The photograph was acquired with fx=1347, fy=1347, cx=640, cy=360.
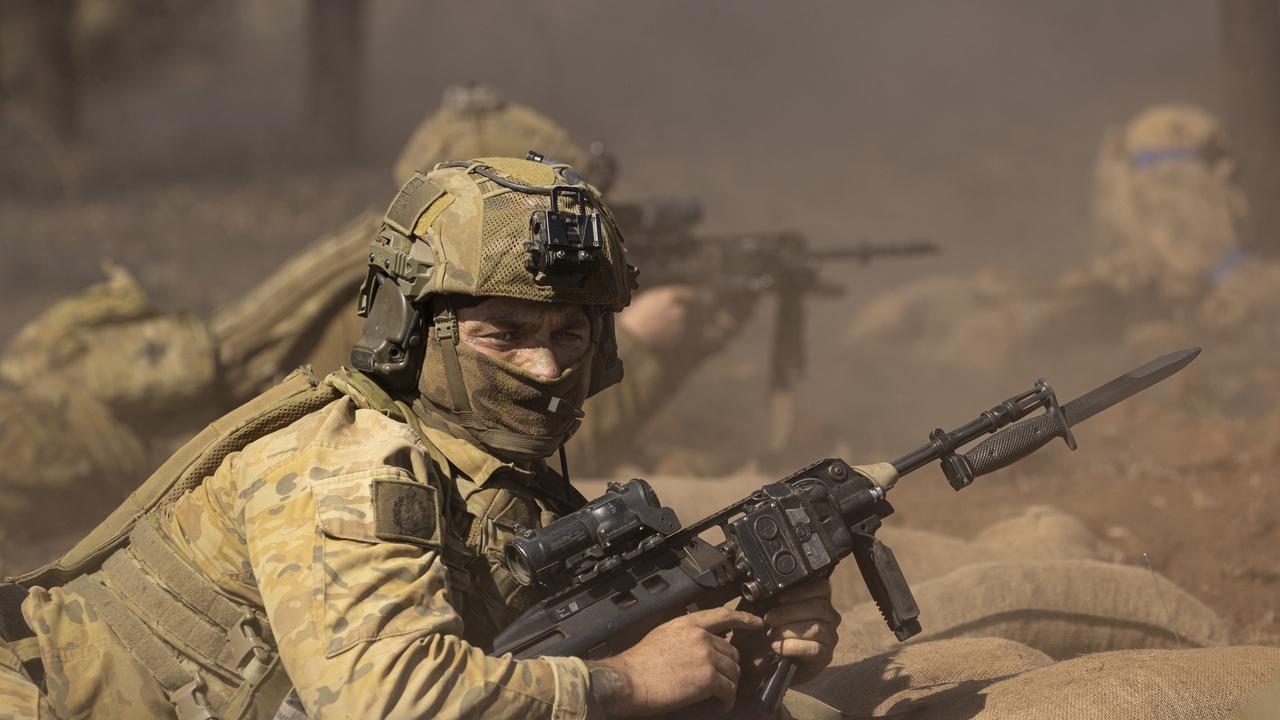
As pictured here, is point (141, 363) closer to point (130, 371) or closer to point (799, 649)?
point (130, 371)

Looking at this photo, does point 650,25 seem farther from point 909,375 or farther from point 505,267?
point 505,267

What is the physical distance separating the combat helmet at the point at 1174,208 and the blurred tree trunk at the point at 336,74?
926cm

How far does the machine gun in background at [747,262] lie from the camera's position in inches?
337

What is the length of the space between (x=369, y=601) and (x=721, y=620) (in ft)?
2.74

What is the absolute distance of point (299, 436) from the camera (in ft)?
9.45

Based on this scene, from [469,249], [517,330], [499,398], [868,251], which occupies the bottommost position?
[499,398]

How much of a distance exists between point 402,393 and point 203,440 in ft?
1.56

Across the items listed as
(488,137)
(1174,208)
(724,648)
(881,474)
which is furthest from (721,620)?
(1174,208)

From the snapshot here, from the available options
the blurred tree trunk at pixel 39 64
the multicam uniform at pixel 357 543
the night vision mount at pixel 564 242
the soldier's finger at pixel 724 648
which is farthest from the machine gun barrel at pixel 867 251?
the blurred tree trunk at pixel 39 64

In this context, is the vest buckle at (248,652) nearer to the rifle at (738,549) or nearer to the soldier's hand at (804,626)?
the rifle at (738,549)

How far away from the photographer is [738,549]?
3205 millimetres

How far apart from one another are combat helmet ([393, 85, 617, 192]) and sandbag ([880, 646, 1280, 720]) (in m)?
4.50

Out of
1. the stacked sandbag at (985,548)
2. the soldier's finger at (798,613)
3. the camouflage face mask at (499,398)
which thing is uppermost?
the camouflage face mask at (499,398)

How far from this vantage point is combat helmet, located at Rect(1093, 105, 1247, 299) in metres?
12.7
